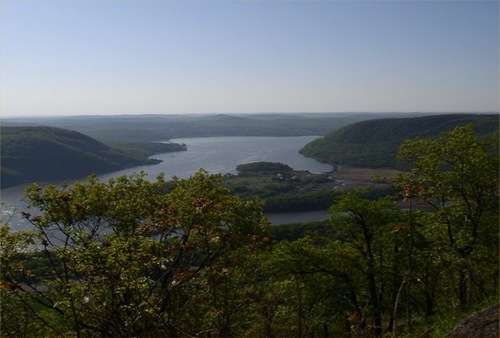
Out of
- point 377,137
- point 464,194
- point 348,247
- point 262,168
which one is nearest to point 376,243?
point 348,247

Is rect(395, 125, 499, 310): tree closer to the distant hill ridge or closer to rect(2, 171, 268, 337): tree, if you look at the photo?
rect(2, 171, 268, 337): tree

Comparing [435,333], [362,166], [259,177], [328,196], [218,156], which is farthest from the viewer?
[218,156]

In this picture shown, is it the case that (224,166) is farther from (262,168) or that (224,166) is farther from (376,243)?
(376,243)

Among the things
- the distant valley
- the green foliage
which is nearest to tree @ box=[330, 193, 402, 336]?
the green foliage

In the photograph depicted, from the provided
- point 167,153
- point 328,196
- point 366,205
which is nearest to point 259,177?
point 328,196

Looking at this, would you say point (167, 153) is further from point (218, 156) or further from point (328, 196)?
point (328, 196)

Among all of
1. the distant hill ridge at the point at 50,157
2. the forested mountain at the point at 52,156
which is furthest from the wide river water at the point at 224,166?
the distant hill ridge at the point at 50,157

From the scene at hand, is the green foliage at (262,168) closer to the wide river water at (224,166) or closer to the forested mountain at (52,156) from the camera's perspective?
the wide river water at (224,166)
